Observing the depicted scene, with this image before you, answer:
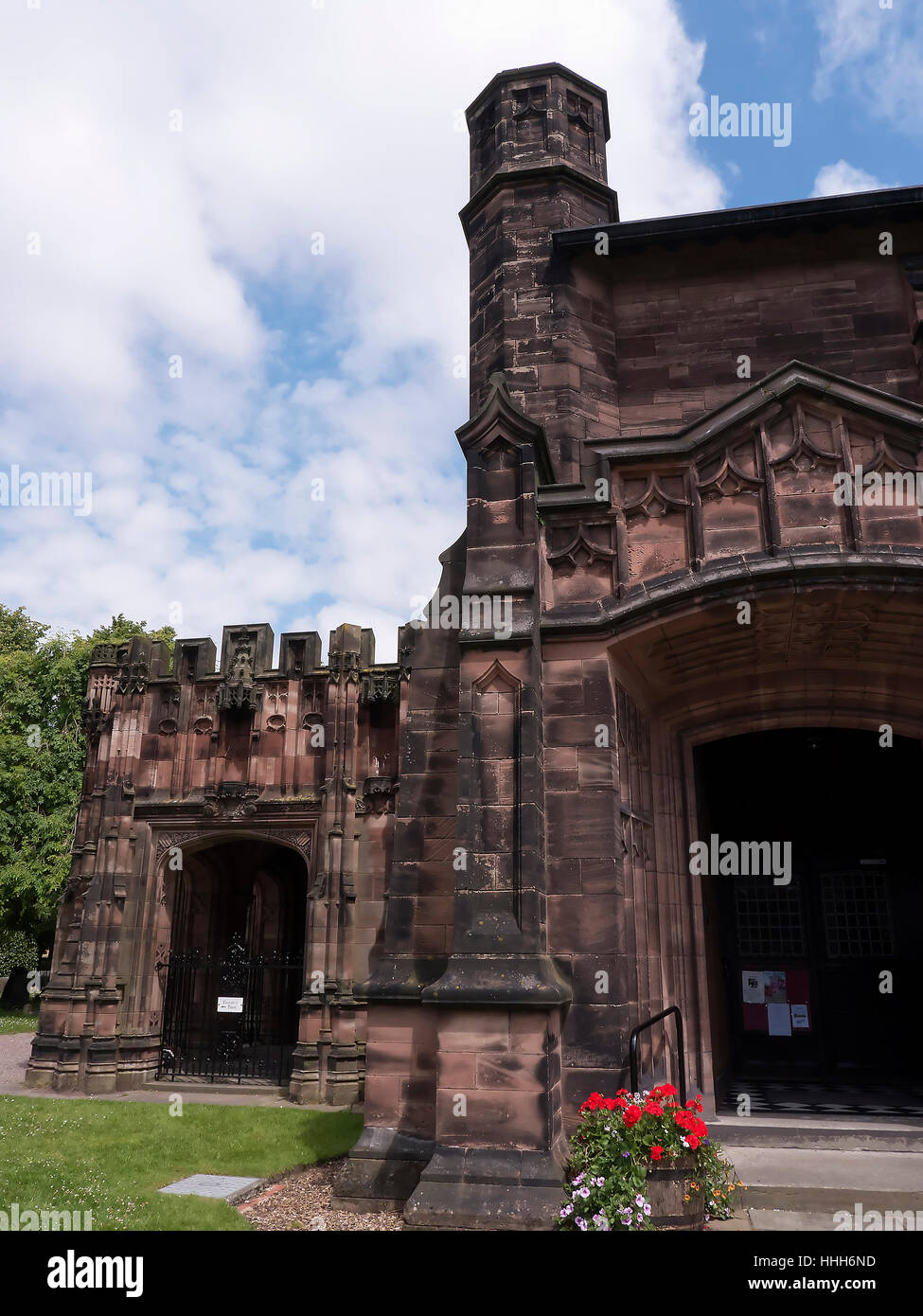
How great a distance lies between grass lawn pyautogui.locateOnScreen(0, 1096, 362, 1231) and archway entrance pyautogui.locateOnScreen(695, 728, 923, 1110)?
19.8ft

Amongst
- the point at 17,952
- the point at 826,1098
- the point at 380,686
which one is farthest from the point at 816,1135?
the point at 17,952

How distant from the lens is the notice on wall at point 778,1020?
1316 cm

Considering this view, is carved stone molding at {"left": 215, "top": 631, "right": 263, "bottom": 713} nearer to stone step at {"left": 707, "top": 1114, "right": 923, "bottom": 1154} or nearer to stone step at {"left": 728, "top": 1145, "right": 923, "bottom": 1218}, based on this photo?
stone step at {"left": 707, "top": 1114, "right": 923, "bottom": 1154}

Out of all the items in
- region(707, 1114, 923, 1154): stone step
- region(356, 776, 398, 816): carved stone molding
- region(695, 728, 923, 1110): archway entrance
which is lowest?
region(707, 1114, 923, 1154): stone step

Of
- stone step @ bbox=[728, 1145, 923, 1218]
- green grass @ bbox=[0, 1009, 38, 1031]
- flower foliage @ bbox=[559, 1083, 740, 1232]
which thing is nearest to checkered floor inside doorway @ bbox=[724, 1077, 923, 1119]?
stone step @ bbox=[728, 1145, 923, 1218]

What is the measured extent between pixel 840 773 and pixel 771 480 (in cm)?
691

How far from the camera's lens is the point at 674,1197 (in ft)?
20.1

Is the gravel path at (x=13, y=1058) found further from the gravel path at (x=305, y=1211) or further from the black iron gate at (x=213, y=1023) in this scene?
the gravel path at (x=305, y=1211)

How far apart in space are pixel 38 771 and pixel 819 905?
901 inches

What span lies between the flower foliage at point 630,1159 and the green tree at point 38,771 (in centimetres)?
2157

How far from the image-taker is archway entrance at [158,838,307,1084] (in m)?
17.5

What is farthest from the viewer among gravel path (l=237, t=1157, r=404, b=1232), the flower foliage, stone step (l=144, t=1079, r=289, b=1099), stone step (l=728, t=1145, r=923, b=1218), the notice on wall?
stone step (l=144, t=1079, r=289, b=1099)
